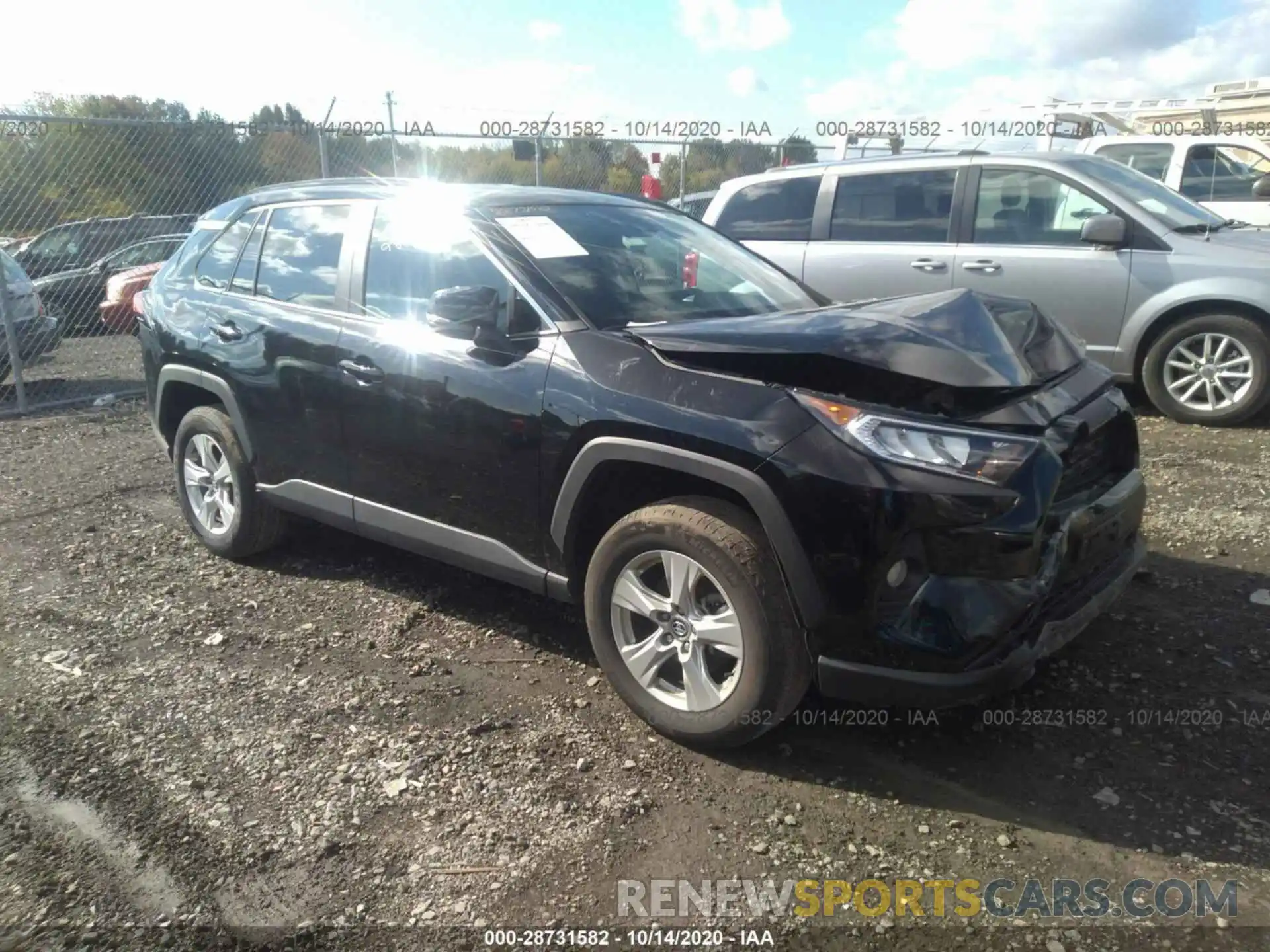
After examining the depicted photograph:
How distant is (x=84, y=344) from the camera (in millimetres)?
12477

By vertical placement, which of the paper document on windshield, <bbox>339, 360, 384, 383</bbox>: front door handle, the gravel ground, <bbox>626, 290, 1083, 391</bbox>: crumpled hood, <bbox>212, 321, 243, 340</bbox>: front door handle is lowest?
the gravel ground

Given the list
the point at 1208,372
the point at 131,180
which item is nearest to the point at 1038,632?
the point at 1208,372

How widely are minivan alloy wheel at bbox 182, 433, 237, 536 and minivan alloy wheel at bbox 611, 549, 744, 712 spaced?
93.3 inches

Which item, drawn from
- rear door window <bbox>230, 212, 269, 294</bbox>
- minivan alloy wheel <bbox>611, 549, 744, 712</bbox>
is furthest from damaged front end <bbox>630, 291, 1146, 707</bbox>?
rear door window <bbox>230, 212, 269, 294</bbox>

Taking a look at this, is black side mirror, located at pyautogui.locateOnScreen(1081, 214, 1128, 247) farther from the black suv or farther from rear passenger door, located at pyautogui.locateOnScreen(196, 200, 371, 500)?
rear passenger door, located at pyautogui.locateOnScreen(196, 200, 371, 500)

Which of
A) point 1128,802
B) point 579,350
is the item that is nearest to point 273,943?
point 579,350

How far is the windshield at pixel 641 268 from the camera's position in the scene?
3.48 meters

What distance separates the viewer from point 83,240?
13180mm

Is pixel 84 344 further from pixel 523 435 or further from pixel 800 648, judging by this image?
pixel 800 648

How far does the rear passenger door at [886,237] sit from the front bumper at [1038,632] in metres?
4.46

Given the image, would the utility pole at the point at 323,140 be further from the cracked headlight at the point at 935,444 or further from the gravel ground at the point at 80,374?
the cracked headlight at the point at 935,444

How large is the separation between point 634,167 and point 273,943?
40.1 feet

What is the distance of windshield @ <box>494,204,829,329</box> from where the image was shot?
11.4 feet

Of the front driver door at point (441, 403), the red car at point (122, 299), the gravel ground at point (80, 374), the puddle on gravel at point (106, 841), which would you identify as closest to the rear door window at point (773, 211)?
the front driver door at point (441, 403)
